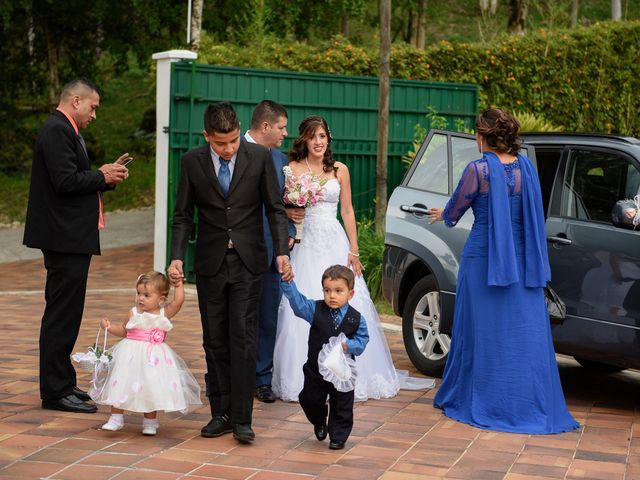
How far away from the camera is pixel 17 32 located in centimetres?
2584

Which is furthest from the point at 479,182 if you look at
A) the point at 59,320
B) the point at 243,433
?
the point at 59,320

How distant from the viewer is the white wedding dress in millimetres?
7441

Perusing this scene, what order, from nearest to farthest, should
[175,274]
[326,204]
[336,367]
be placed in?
1. [336,367]
2. [175,274]
3. [326,204]

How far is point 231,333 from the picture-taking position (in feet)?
20.2

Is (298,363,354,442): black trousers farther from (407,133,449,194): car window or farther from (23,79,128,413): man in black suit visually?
(407,133,449,194): car window

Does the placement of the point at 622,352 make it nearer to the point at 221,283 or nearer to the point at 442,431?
the point at 442,431

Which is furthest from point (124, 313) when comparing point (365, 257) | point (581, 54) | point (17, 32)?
point (17, 32)

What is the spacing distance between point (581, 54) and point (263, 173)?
493 inches

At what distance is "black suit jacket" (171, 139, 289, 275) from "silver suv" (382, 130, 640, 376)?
199 centimetres

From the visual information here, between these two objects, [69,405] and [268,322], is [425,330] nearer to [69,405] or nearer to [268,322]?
[268,322]

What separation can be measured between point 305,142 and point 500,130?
1.41 metres

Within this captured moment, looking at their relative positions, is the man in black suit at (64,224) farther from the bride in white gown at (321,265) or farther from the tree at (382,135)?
the tree at (382,135)

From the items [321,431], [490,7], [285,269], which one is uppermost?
[490,7]

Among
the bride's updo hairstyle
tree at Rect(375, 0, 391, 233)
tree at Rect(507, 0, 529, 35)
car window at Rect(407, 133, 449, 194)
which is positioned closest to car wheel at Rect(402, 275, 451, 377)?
car window at Rect(407, 133, 449, 194)
